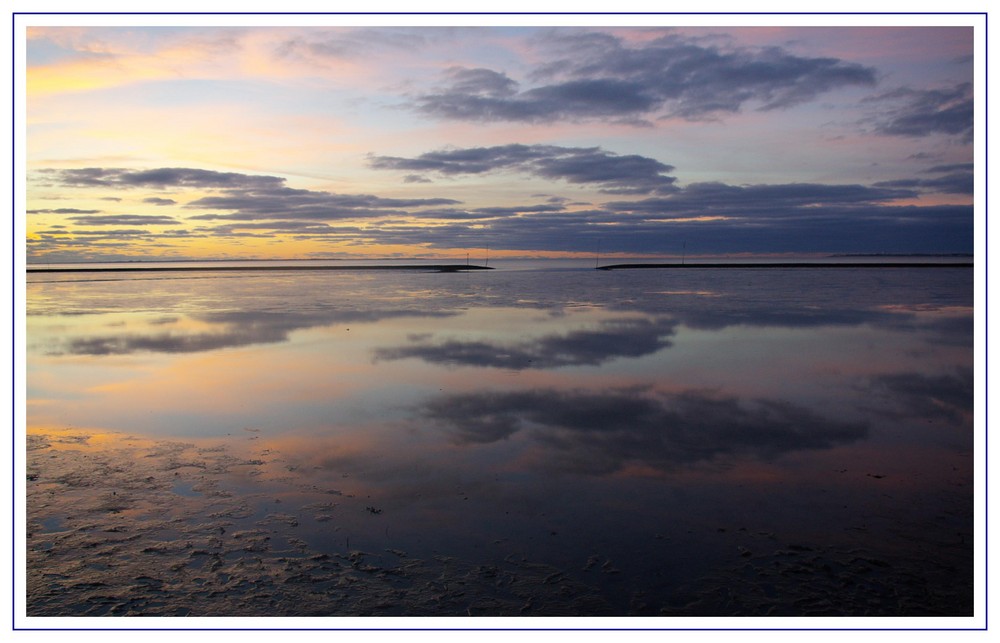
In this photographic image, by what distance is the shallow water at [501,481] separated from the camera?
225 inches

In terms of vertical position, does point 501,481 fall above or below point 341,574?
above

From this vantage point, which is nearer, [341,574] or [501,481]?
[341,574]

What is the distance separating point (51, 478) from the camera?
27.3 ft

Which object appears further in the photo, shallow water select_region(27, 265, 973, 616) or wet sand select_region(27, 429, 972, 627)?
shallow water select_region(27, 265, 973, 616)

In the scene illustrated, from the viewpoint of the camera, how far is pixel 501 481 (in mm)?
8273

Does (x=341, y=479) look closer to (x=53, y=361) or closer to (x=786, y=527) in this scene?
(x=786, y=527)

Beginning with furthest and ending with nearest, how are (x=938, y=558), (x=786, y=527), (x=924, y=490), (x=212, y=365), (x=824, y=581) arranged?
(x=212, y=365), (x=924, y=490), (x=786, y=527), (x=938, y=558), (x=824, y=581)

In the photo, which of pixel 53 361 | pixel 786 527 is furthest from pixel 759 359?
pixel 53 361

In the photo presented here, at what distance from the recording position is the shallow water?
5.72 m

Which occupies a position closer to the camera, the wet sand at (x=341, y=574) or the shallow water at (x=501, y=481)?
the wet sand at (x=341, y=574)

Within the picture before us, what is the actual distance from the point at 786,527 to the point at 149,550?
666cm
